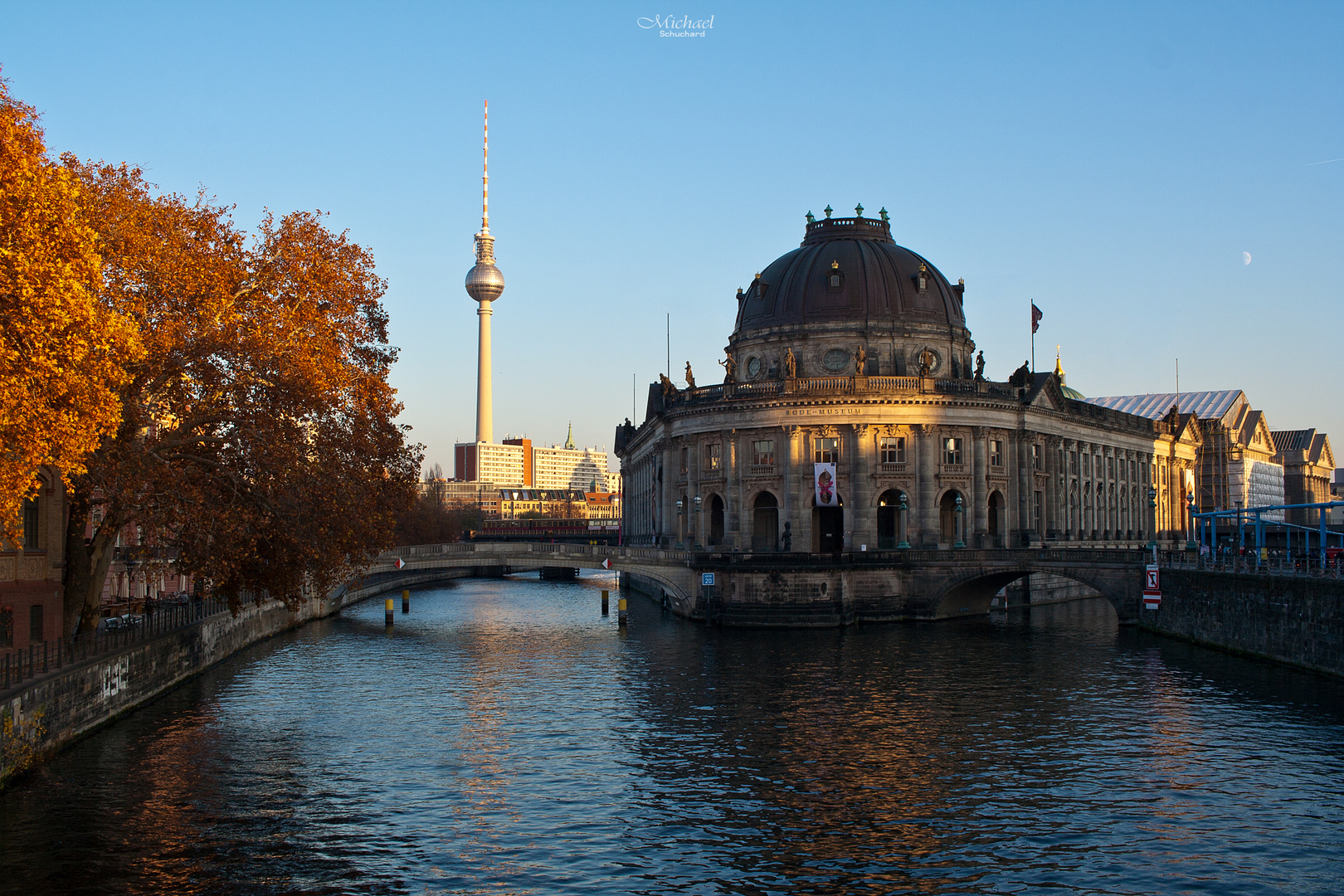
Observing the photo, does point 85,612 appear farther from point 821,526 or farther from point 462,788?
point 821,526

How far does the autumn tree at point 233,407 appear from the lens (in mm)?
40594

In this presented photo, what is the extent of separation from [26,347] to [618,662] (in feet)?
113

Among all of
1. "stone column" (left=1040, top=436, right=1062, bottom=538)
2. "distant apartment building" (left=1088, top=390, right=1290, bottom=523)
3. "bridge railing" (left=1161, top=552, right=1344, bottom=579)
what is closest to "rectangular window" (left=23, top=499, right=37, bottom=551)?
"bridge railing" (left=1161, top=552, right=1344, bottom=579)

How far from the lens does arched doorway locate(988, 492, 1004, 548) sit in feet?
308

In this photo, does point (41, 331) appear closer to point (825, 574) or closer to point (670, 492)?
point (825, 574)

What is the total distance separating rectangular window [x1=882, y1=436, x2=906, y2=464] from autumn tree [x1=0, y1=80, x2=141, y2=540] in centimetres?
6445

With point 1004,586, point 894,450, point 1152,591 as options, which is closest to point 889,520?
point 894,450

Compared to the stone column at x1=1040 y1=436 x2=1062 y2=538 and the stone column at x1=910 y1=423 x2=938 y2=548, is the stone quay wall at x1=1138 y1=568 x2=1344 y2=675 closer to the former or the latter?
the stone column at x1=910 y1=423 x2=938 y2=548

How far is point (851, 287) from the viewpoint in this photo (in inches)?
3858

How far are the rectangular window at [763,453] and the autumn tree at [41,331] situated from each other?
6271cm

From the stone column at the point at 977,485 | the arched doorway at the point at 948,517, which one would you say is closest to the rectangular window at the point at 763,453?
the arched doorway at the point at 948,517

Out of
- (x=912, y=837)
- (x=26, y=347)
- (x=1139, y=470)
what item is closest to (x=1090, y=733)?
(x=912, y=837)

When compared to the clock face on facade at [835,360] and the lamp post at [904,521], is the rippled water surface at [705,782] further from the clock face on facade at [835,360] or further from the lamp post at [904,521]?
the clock face on facade at [835,360]

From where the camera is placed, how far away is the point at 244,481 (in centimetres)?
4528
